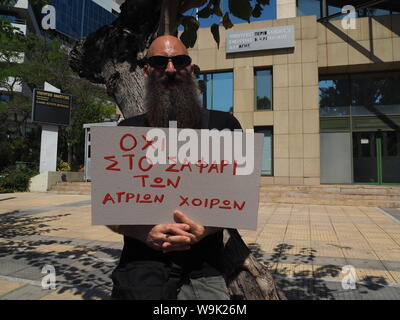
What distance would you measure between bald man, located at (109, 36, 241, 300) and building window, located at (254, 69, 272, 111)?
1579 centimetres

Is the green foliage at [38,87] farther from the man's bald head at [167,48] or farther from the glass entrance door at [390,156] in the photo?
the man's bald head at [167,48]

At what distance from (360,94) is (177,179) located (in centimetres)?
1815

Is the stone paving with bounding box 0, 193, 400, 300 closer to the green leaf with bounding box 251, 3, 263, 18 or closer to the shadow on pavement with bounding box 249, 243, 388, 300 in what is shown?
the shadow on pavement with bounding box 249, 243, 388, 300

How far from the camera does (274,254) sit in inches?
209

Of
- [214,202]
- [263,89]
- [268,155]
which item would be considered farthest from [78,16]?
[214,202]

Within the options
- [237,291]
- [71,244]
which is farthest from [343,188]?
[237,291]

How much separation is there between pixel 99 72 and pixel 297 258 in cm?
432

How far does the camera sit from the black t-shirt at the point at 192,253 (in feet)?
5.44

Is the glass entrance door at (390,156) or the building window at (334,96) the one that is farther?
the building window at (334,96)

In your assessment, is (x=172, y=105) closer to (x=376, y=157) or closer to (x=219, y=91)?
(x=219, y=91)

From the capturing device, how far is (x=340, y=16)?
16.6 m

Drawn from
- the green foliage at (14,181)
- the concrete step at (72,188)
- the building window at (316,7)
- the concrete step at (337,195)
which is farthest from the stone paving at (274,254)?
the building window at (316,7)

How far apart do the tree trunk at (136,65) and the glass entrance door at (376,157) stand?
16.3 meters
